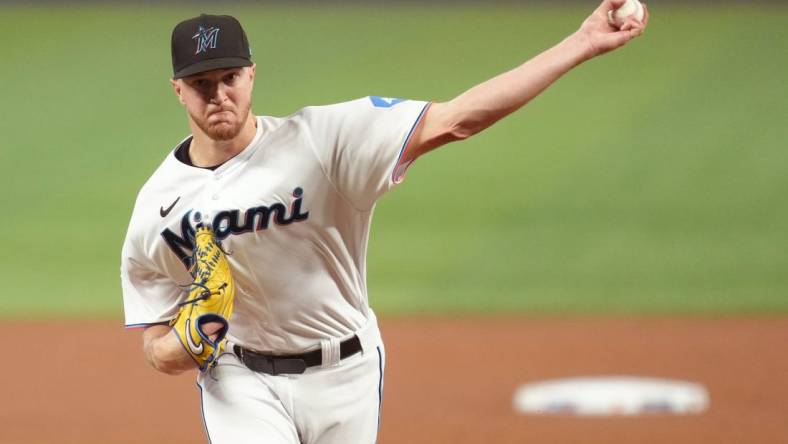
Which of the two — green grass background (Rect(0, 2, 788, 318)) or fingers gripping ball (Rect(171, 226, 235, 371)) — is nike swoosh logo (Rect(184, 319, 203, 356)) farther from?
green grass background (Rect(0, 2, 788, 318))

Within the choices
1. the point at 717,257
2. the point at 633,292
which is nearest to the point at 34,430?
the point at 633,292

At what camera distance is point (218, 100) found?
445cm

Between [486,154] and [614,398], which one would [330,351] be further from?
[486,154]

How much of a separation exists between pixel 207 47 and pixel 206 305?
95cm

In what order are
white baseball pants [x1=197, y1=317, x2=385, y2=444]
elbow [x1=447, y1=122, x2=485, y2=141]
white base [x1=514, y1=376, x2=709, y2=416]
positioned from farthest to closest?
1. white base [x1=514, y1=376, x2=709, y2=416]
2. white baseball pants [x1=197, y1=317, x2=385, y2=444]
3. elbow [x1=447, y1=122, x2=485, y2=141]

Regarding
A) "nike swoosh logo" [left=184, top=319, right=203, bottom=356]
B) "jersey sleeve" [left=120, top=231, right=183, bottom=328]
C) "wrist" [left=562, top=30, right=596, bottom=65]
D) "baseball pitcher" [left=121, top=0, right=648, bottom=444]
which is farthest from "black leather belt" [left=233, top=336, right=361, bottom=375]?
"wrist" [left=562, top=30, right=596, bottom=65]

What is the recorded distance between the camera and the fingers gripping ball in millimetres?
4266

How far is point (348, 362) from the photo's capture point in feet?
16.0

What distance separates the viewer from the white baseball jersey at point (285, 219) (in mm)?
4457

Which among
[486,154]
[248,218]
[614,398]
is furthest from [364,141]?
[486,154]

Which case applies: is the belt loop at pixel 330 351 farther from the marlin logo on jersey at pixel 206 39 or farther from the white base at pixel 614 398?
the white base at pixel 614 398

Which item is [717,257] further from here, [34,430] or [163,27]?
[163,27]

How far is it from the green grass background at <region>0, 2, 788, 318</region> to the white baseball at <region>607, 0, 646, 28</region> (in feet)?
24.5

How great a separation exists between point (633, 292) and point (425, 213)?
2859 millimetres
